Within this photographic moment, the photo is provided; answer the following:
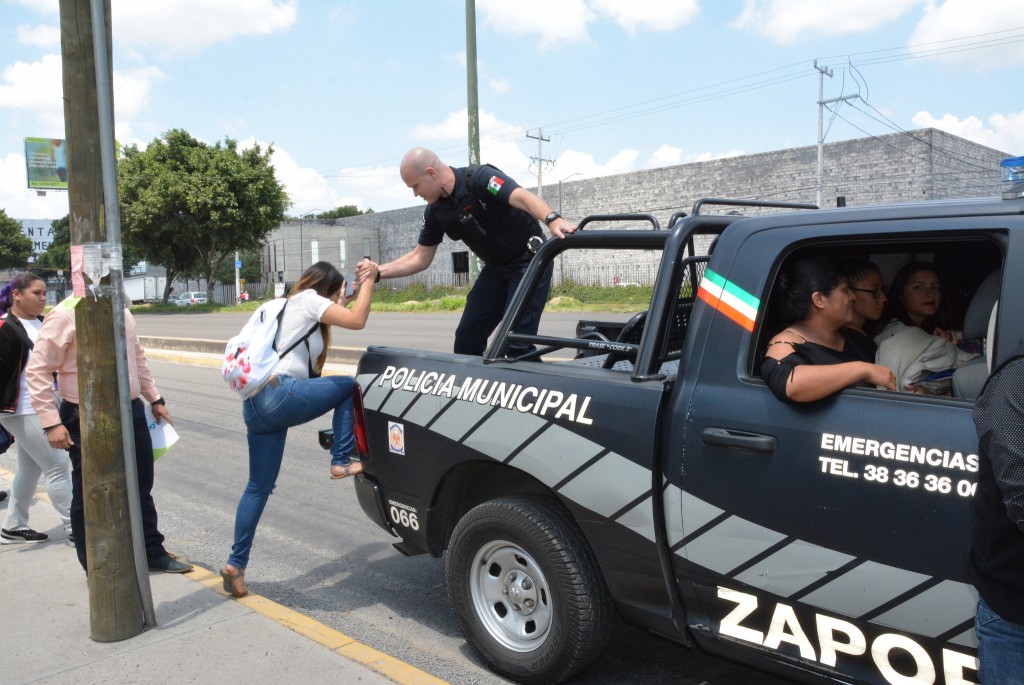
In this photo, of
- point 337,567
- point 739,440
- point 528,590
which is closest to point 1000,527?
point 739,440

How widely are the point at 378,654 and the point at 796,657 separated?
179 cm

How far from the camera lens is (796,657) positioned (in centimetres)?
267

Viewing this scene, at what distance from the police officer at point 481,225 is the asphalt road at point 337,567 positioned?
1.41 meters

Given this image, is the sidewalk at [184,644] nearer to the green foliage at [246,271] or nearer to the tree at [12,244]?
the green foliage at [246,271]

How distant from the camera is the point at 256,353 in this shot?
4156 millimetres

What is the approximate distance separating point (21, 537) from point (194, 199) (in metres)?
41.2

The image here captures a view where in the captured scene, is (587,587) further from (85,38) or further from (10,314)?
(10,314)

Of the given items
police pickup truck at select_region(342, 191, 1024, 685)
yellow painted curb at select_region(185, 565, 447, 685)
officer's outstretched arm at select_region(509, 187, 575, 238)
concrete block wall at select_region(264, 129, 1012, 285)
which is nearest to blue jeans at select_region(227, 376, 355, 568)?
yellow painted curb at select_region(185, 565, 447, 685)

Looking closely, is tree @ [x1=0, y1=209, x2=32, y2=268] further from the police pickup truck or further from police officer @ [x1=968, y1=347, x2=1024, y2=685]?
police officer @ [x1=968, y1=347, x2=1024, y2=685]

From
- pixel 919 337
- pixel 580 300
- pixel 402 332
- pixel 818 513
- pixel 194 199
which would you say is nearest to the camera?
pixel 818 513

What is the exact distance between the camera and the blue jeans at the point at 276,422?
4203 millimetres

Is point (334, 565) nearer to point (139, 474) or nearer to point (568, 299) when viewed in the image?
point (139, 474)

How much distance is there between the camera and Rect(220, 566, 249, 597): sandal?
438 cm

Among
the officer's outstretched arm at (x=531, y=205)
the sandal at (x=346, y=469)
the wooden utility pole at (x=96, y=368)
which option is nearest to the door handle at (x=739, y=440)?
the officer's outstretched arm at (x=531, y=205)
